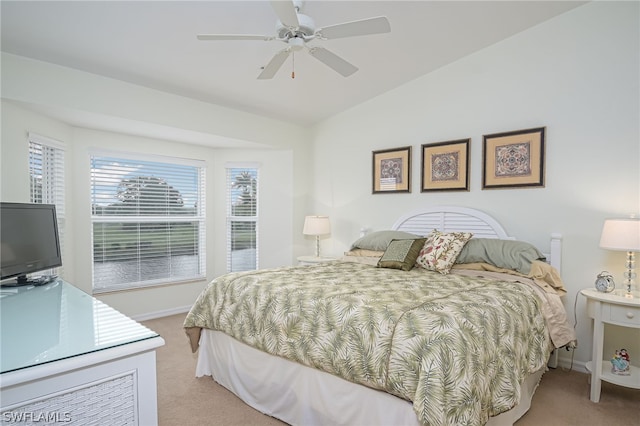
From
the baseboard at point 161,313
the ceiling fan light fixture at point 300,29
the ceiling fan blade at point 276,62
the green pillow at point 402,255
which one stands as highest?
the ceiling fan light fixture at point 300,29

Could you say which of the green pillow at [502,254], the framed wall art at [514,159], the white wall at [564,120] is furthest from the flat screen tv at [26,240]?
the framed wall art at [514,159]

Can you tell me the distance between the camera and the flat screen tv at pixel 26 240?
2119 mm

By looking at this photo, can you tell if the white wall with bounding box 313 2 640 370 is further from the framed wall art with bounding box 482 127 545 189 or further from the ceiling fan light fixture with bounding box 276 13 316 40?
the ceiling fan light fixture with bounding box 276 13 316 40

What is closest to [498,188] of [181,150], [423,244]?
[423,244]

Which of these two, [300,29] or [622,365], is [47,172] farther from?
[622,365]

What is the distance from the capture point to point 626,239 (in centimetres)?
258

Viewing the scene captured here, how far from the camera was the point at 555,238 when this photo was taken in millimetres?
3170

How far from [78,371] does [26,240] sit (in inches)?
67.5

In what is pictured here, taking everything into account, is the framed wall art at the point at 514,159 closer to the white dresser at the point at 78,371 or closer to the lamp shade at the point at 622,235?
the lamp shade at the point at 622,235

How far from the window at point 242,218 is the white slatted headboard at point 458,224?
2144 mm

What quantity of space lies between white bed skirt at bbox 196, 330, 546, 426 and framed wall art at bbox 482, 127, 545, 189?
1.76 metres

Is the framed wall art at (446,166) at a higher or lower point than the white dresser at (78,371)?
higher

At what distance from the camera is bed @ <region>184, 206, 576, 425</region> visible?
5.30 feet

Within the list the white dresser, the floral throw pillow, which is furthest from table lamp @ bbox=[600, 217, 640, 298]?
the white dresser
